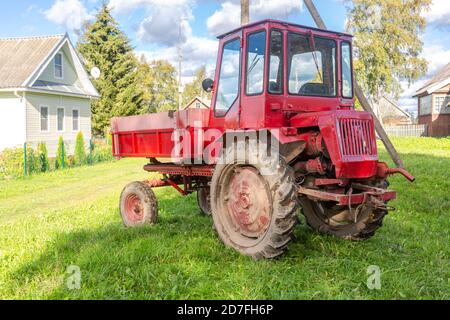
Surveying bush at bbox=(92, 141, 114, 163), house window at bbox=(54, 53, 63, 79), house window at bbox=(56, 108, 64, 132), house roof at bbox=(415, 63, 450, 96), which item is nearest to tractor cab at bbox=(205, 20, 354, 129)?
bush at bbox=(92, 141, 114, 163)

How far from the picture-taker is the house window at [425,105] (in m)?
36.2

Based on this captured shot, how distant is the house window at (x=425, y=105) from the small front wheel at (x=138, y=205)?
33.4m

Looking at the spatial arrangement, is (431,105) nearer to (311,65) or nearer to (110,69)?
(110,69)

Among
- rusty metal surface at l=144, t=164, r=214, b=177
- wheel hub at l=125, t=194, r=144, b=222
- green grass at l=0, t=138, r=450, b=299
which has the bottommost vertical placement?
green grass at l=0, t=138, r=450, b=299

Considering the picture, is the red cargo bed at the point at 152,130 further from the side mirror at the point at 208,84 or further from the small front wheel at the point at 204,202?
the small front wheel at the point at 204,202

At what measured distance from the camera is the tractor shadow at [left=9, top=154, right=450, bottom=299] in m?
4.41

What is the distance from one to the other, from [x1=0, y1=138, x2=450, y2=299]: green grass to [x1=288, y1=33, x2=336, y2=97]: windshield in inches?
78.9

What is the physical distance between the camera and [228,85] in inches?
241

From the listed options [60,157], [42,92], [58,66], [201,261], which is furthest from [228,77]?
[58,66]

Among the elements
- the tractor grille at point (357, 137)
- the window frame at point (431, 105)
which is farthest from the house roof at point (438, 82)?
the tractor grille at point (357, 137)

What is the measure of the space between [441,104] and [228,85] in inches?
1310

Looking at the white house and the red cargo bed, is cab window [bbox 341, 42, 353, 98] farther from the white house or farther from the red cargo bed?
the white house
